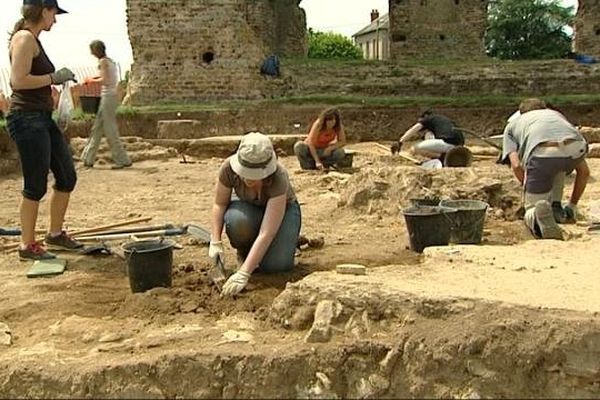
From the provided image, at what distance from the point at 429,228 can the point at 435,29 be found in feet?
64.9

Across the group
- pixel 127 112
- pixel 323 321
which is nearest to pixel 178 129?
pixel 127 112

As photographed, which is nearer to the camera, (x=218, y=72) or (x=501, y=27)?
(x=218, y=72)

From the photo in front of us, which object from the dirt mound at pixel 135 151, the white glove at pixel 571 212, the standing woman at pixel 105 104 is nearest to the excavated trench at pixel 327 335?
the white glove at pixel 571 212

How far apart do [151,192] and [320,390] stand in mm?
5831

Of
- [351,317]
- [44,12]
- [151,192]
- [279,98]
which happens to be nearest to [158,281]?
[351,317]

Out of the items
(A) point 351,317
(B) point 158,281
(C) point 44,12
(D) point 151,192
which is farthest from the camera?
(D) point 151,192

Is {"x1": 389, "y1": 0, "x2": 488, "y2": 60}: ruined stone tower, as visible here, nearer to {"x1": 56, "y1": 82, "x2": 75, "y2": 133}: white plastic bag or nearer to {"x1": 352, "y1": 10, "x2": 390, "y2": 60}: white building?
{"x1": 56, "y1": 82, "x2": 75, "y2": 133}: white plastic bag

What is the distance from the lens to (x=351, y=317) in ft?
12.8

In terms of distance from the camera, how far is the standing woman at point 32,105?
5.21m

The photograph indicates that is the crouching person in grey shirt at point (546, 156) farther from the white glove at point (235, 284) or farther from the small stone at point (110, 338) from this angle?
the small stone at point (110, 338)

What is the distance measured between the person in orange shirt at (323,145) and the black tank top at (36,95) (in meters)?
5.39

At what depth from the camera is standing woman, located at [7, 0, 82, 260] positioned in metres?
5.21

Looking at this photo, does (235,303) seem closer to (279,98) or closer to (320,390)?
(320,390)

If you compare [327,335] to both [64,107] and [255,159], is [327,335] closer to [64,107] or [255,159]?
[255,159]
